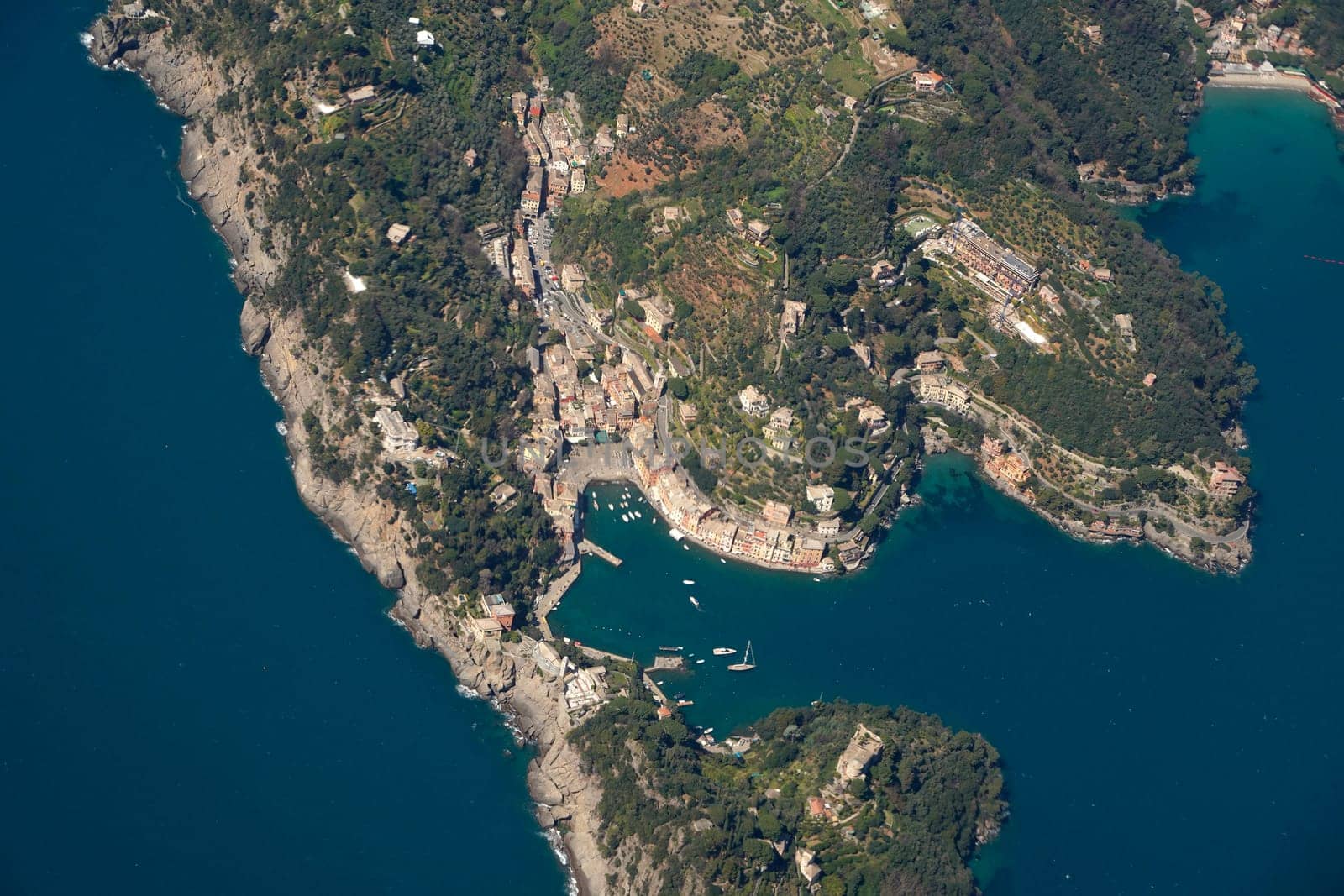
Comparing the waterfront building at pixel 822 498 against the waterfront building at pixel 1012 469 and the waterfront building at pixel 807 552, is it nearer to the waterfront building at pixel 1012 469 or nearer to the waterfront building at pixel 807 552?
the waterfront building at pixel 807 552

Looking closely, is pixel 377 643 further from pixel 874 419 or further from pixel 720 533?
pixel 874 419

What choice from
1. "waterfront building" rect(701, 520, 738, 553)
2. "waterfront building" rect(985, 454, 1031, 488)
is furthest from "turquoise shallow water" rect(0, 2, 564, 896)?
"waterfront building" rect(985, 454, 1031, 488)

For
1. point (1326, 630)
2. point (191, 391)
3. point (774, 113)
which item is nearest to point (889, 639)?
point (1326, 630)

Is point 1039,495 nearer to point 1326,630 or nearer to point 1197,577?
point 1197,577

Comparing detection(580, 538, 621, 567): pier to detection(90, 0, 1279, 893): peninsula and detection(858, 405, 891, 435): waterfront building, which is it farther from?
detection(858, 405, 891, 435): waterfront building

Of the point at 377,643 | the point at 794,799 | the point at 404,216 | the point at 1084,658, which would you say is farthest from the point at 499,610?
the point at 1084,658
